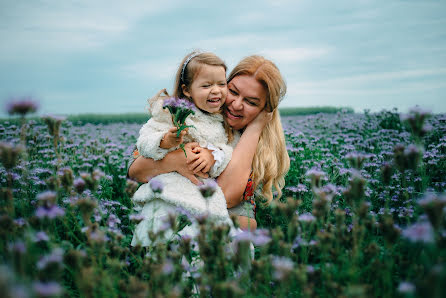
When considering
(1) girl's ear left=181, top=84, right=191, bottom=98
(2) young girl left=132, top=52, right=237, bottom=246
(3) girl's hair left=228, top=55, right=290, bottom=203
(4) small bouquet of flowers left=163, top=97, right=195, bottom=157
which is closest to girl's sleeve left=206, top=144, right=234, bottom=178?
(2) young girl left=132, top=52, right=237, bottom=246

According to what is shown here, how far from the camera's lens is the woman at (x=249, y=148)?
8.09ft

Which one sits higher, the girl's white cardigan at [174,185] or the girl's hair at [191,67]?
the girl's hair at [191,67]

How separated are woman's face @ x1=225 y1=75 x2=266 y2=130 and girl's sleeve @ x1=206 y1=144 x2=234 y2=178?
255mm

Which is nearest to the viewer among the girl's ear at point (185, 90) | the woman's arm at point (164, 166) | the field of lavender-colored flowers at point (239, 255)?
the field of lavender-colored flowers at point (239, 255)

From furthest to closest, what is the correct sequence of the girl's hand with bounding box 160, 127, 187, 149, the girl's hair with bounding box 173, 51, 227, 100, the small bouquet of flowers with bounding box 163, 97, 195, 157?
the girl's hair with bounding box 173, 51, 227, 100, the girl's hand with bounding box 160, 127, 187, 149, the small bouquet of flowers with bounding box 163, 97, 195, 157

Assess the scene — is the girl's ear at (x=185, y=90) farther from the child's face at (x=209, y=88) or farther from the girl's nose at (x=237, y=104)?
the girl's nose at (x=237, y=104)

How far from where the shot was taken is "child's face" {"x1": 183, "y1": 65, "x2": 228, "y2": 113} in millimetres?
2426

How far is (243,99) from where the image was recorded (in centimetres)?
266

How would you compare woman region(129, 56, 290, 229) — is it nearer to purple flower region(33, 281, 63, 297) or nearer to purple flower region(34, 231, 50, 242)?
purple flower region(34, 231, 50, 242)

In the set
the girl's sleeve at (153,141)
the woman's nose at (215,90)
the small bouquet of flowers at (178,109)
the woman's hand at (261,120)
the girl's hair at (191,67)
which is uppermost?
the girl's hair at (191,67)

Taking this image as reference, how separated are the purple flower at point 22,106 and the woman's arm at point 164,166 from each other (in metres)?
0.97

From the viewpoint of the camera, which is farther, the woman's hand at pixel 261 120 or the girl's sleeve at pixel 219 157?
the woman's hand at pixel 261 120

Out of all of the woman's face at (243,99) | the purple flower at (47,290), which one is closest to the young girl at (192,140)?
the woman's face at (243,99)

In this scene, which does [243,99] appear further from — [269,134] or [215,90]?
[269,134]
